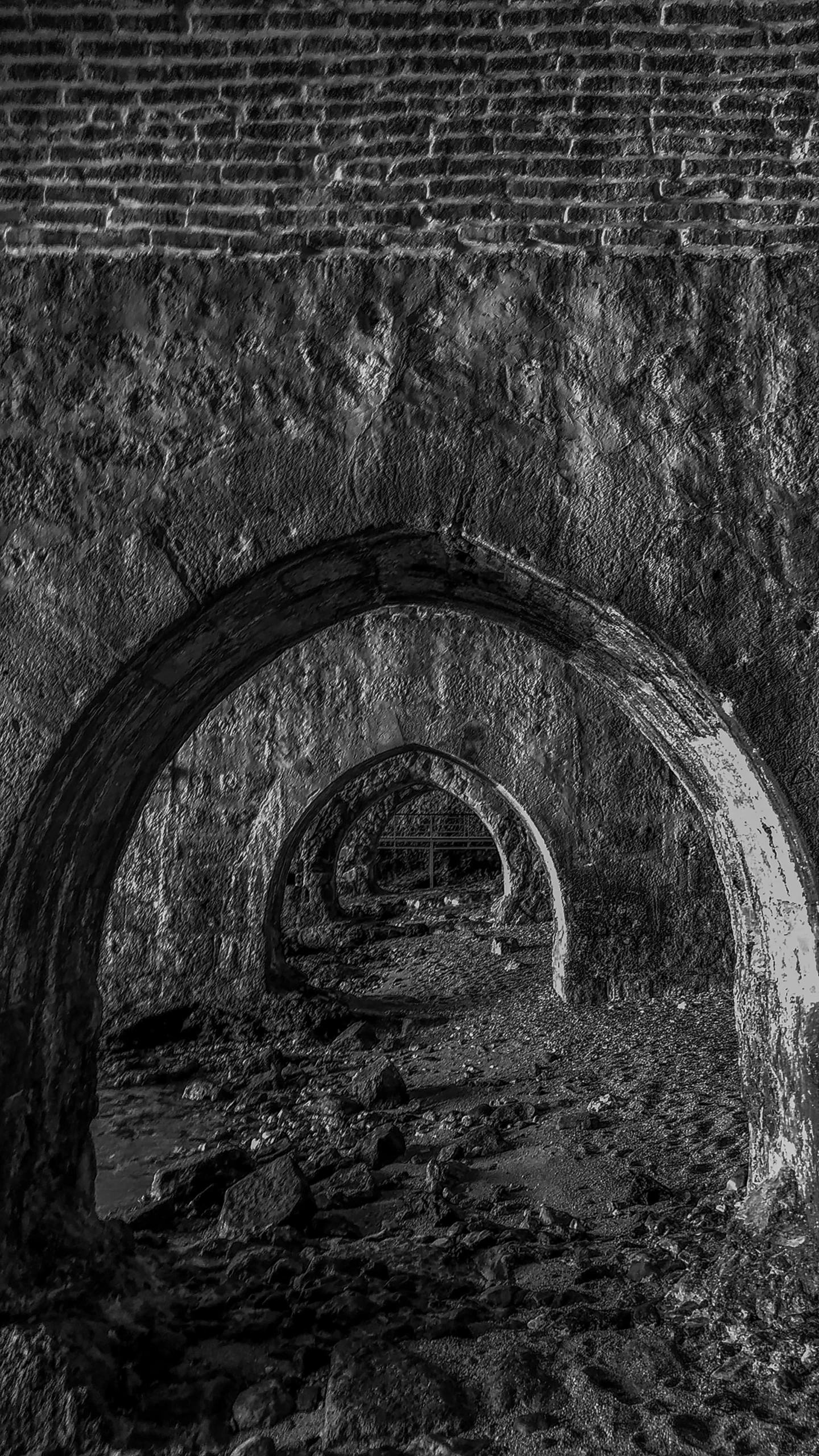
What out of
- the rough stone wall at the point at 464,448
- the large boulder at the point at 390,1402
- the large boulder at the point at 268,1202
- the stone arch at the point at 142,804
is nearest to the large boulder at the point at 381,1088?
the large boulder at the point at 268,1202

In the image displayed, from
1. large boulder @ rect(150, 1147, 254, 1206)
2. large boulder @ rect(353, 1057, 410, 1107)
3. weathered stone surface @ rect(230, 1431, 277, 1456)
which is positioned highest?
large boulder @ rect(353, 1057, 410, 1107)

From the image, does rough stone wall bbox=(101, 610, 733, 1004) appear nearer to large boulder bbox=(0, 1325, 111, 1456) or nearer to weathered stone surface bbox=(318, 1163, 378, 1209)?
weathered stone surface bbox=(318, 1163, 378, 1209)

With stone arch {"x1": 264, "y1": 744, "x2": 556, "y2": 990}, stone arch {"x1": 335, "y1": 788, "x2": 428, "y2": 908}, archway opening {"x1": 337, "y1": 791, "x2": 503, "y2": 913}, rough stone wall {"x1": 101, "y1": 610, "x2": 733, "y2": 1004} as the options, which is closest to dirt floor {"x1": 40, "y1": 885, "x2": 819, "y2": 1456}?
rough stone wall {"x1": 101, "y1": 610, "x2": 733, "y2": 1004}

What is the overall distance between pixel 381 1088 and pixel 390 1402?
273 centimetres

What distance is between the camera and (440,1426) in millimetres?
2818

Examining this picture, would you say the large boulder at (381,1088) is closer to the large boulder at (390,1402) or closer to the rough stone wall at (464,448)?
the large boulder at (390,1402)

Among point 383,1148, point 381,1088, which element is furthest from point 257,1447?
point 381,1088

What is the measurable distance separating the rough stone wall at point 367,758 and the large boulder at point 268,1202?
2939mm

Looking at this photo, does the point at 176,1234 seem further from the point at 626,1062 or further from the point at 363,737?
the point at 363,737

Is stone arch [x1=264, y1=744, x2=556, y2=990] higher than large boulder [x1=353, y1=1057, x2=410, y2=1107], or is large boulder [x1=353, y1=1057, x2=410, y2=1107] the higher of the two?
stone arch [x1=264, y1=744, x2=556, y2=990]

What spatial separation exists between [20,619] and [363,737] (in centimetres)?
441

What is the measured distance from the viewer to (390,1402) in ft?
9.45

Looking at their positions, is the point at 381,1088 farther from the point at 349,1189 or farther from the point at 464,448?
the point at 464,448

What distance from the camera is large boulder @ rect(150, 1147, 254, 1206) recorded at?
4.41m
